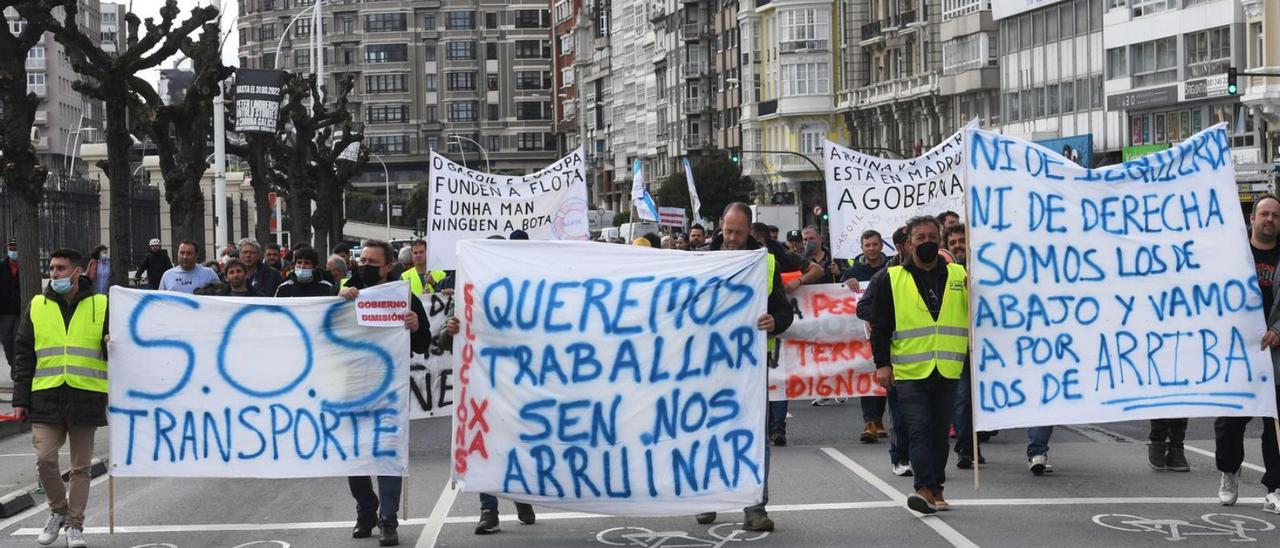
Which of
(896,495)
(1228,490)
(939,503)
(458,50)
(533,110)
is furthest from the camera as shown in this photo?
(533,110)

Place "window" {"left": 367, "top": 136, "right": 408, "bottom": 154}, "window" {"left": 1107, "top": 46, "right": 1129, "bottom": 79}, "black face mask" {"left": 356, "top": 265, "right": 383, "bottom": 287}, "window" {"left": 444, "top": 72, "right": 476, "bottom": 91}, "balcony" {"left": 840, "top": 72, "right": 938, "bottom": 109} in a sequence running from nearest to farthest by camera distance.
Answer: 1. "black face mask" {"left": 356, "top": 265, "right": 383, "bottom": 287}
2. "window" {"left": 1107, "top": 46, "right": 1129, "bottom": 79}
3. "balcony" {"left": 840, "top": 72, "right": 938, "bottom": 109}
4. "window" {"left": 444, "top": 72, "right": 476, "bottom": 91}
5. "window" {"left": 367, "top": 136, "right": 408, "bottom": 154}

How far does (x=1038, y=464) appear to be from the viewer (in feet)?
42.9

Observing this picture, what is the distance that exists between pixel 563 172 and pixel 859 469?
11.6 metres

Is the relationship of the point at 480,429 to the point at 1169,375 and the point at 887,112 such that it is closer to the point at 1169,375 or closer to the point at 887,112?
the point at 1169,375

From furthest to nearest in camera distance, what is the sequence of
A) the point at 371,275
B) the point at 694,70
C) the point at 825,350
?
the point at 694,70
the point at 825,350
the point at 371,275

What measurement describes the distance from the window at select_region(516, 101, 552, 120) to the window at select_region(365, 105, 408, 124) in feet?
34.3

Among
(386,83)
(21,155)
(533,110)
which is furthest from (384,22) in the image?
(21,155)

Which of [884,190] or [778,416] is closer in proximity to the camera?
[778,416]

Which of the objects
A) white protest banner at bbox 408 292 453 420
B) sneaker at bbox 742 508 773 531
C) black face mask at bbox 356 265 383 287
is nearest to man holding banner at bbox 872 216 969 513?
sneaker at bbox 742 508 773 531

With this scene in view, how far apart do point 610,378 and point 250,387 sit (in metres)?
2.07

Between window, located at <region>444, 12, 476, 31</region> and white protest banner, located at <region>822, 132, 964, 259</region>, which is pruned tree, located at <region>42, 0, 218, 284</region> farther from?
window, located at <region>444, 12, 476, 31</region>

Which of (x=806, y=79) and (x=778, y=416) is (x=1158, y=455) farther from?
(x=806, y=79)

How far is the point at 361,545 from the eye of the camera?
10.4 metres

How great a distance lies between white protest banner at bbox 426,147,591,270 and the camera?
949 inches
